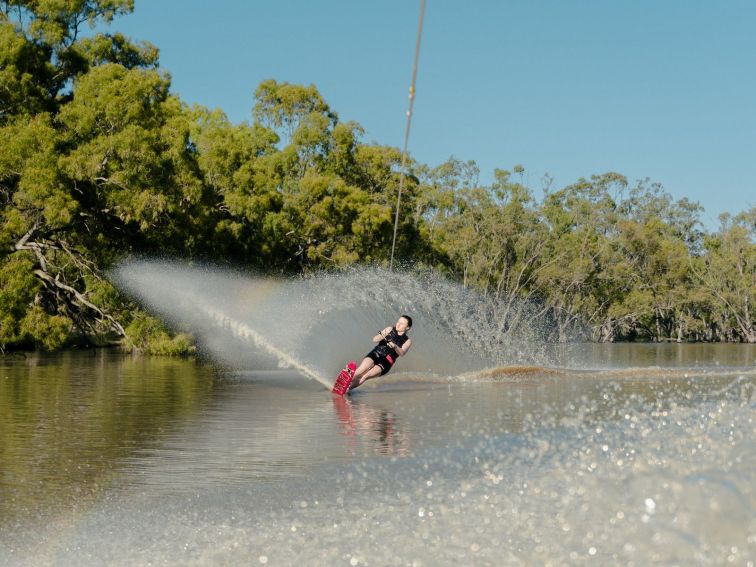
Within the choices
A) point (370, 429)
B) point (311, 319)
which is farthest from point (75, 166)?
point (370, 429)

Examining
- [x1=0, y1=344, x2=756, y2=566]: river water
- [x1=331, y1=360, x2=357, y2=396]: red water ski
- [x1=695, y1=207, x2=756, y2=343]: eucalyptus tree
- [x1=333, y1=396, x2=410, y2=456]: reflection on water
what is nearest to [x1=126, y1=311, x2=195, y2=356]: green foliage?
[x1=331, y1=360, x2=357, y2=396]: red water ski

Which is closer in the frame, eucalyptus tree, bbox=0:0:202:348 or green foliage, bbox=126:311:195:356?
eucalyptus tree, bbox=0:0:202:348

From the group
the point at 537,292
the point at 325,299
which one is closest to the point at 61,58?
the point at 325,299

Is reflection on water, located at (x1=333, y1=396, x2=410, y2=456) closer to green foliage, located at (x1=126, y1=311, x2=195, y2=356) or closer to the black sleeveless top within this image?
the black sleeveless top

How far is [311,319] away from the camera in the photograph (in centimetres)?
2308

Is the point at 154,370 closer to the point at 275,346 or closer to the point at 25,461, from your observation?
the point at 275,346

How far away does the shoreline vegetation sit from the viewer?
29.1 meters

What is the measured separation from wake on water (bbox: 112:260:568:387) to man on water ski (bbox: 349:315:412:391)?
68.7 inches

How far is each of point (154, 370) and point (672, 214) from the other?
7658cm

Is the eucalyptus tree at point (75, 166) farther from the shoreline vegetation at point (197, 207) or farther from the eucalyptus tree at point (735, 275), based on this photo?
the eucalyptus tree at point (735, 275)

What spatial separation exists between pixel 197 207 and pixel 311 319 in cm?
1145

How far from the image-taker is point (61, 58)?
32.2 meters

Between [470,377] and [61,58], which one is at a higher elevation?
[61,58]

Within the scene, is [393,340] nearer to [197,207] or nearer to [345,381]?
[345,381]
